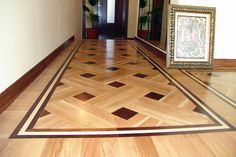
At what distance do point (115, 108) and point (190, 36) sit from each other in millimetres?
1880

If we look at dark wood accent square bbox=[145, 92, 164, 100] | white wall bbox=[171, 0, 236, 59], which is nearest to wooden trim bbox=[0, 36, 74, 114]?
dark wood accent square bbox=[145, 92, 164, 100]

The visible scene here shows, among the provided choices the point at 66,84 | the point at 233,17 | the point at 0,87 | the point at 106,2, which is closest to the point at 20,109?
the point at 0,87

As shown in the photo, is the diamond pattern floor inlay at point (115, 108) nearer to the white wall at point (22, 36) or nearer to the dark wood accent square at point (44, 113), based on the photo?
the dark wood accent square at point (44, 113)

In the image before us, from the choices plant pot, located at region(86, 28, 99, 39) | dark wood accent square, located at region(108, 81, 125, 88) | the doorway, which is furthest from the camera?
the doorway

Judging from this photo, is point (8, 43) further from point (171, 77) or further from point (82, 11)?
point (82, 11)

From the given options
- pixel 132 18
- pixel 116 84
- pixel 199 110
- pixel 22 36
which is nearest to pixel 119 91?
pixel 116 84

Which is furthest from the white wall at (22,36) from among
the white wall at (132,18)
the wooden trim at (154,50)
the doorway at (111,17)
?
the doorway at (111,17)

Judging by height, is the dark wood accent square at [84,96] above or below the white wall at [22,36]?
below

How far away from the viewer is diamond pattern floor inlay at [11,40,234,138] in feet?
4.75

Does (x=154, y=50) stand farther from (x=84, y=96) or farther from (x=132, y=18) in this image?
(x=132, y=18)

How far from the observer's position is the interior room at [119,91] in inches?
51.0

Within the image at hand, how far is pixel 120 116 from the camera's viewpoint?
1626mm

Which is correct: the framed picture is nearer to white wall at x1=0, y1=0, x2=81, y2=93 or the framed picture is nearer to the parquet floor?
the parquet floor

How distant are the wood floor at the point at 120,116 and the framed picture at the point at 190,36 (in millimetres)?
424
